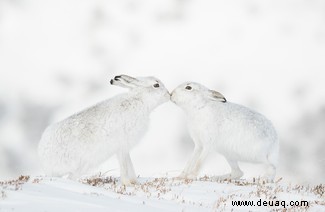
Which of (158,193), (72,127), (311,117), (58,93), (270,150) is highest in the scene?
(58,93)

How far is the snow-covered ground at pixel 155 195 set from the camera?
1016 centimetres

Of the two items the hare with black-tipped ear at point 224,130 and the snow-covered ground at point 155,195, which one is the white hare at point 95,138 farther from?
the hare with black-tipped ear at point 224,130

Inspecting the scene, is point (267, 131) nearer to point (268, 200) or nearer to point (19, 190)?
point (268, 200)

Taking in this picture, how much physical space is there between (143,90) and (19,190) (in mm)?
4477

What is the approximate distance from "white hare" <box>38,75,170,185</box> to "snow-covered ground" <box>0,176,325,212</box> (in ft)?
1.39

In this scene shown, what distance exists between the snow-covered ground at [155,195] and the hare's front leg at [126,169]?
0.16 metres

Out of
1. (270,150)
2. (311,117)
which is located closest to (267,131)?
(270,150)

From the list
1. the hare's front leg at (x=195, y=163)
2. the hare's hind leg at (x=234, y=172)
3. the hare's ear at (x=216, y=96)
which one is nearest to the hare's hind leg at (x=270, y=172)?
the hare's hind leg at (x=234, y=172)

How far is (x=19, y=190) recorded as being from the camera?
35.3 ft

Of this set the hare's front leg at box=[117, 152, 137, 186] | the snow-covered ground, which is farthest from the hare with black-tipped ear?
the hare's front leg at box=[117, 152, 137, 186]

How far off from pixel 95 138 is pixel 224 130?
289 centimetres

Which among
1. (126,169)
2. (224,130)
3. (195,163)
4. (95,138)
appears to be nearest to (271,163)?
(224,130)

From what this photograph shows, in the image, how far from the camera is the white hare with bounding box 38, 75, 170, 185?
13590 millimetres

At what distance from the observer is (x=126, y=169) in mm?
13953
